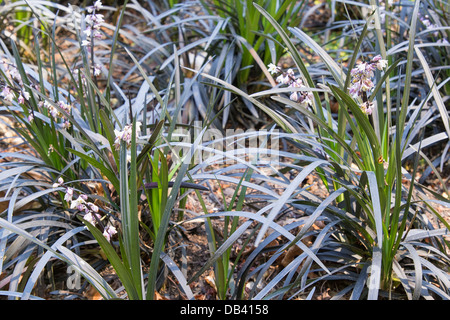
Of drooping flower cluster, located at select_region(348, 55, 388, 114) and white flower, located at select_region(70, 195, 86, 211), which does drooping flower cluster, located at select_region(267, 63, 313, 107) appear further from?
white flower, located at select_region(70, 195, 86, 211)

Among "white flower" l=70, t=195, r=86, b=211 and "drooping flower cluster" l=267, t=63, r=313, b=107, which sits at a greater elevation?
"drooping flower cluster" l=267, t=63, r=313, b=107

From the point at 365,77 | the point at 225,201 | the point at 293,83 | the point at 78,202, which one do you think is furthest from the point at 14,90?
the point at 365,77

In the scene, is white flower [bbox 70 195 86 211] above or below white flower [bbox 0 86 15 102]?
below

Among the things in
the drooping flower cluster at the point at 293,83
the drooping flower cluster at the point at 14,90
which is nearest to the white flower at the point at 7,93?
the drooping flower cluster at the point at 14,90

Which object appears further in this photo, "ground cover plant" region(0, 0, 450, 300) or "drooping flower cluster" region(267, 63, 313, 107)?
"drooping flower cluster" region(267, 63, 313, 107)

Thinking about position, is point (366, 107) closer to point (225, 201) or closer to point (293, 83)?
point (293, 83)

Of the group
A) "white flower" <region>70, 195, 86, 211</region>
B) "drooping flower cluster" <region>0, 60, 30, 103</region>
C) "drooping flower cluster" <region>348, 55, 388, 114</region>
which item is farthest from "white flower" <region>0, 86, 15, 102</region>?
"drooping flower cluster" <region>348, 55, 388, 114</region>

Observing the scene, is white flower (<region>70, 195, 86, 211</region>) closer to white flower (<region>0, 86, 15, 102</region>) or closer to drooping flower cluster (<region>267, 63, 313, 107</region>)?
white flower (<region>0, 86, 15, 102</region>)

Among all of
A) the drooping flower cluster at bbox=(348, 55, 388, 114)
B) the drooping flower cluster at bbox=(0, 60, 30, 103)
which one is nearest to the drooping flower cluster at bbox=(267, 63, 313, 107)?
the drooping flower cluster at bbox=(348, 55, 388, 114)

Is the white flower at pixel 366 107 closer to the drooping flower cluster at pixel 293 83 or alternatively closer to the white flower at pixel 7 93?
the drooping flower cluster at pixel 293 83
